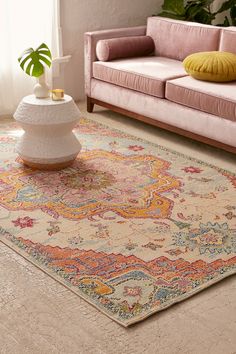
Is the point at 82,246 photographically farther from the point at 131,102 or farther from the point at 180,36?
the point at 180,36

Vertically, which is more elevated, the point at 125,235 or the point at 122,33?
the point at 122,33

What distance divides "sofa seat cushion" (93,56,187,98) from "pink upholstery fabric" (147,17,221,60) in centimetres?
10

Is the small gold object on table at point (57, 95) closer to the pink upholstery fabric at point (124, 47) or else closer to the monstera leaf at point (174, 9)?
the pink upholstery fabric at point (124, 47)

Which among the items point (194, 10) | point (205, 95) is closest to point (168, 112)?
point (205, 95)

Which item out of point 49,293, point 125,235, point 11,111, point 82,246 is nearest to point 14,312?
point 49,293

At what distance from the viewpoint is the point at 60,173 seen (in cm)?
376

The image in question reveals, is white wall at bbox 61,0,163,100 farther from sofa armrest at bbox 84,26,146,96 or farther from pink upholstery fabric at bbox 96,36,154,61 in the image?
pink upholstery fabric at bbox 96,36,154,61

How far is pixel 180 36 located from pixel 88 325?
10.1 feet

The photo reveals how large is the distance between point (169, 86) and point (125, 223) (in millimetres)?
1440

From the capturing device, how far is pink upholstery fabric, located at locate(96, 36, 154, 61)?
A: 15.7ft

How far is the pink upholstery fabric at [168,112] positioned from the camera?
3.95 m

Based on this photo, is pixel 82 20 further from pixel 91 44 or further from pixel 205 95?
pixel 205 95

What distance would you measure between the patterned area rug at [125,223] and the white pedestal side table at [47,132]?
83mm

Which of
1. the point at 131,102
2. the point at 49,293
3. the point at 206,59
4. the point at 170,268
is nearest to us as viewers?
the point at 49,293
